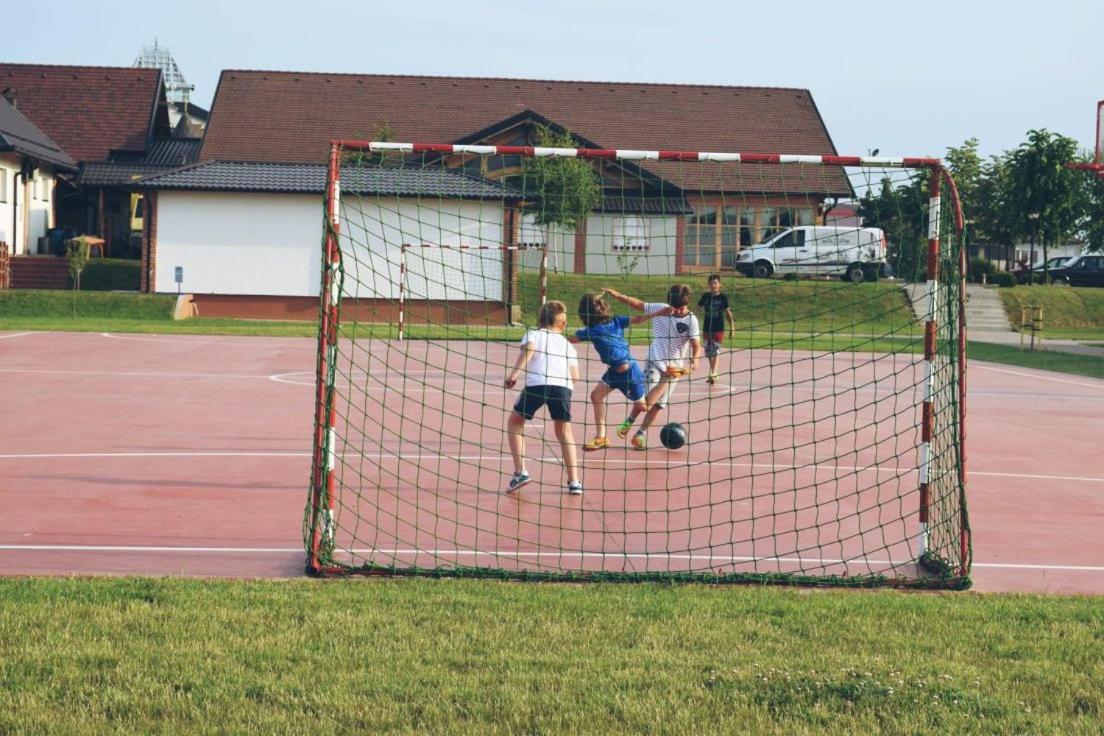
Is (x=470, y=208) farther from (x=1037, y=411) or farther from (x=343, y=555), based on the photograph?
(x=343, y=555)

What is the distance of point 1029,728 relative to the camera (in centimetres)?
514

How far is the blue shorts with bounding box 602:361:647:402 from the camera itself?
12993mm

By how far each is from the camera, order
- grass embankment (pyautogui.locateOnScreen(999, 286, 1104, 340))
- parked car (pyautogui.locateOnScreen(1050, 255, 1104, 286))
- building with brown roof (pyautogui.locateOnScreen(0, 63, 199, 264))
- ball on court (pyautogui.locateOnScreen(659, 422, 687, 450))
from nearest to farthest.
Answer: ball on court (pyautogui.locateOnScreen(659, 422, 687, 450)) < grass embankment (pyautogui.locateOnScreen(999, 286, 1104, 340)) < building with brown roof (pyautogui.locateOnScreen(0, 63, 199, 264)) < parked car (pyautogui.locateOnScreen(1050, 255, 1104, 286))

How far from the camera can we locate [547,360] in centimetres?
1059

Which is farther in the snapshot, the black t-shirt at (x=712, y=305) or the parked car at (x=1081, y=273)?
the parked car at (x=1081, y=273)

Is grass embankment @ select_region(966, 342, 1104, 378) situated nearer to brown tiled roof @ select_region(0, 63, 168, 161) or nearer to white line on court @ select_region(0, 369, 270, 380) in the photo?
white line on court @ select_region(0, 369, 270, 380)

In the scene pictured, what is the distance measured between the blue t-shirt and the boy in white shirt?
261 mm

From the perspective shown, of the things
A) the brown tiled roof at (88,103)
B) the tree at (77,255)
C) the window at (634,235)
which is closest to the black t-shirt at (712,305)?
the window at (634,235)

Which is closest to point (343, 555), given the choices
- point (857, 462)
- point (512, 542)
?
point (512, 542)

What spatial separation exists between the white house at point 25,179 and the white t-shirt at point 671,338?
115ft

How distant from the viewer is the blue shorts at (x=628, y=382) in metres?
13.0

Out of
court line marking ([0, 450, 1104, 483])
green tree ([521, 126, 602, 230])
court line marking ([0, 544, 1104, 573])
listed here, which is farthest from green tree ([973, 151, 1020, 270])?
court line marking ([0, 544, 1104, 573])

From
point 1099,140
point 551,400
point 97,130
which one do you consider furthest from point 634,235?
point 97,130

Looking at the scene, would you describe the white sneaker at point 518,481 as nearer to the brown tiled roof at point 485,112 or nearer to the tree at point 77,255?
the tree at point 77,255
